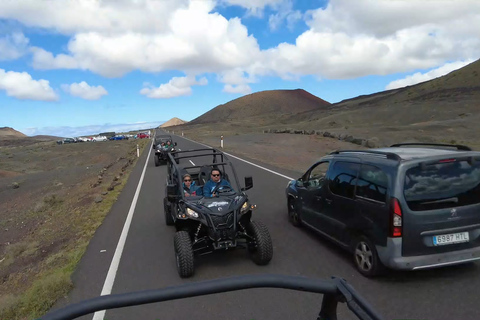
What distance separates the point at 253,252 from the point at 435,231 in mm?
2833

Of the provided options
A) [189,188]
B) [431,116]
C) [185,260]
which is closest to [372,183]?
[185,260]

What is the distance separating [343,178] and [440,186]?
150cm

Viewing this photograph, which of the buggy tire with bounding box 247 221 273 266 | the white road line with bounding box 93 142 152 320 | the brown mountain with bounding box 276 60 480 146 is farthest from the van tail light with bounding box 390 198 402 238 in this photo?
the brown mountain with bounding box 276 60 480 146

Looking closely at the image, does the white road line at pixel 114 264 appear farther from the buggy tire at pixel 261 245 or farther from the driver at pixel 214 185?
the buggy tire at pixel 261 245

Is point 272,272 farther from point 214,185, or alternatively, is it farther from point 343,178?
point 214,185

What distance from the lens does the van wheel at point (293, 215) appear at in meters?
8.18

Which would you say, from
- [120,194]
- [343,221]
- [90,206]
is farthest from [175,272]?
[120,194]

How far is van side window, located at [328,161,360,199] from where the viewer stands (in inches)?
235

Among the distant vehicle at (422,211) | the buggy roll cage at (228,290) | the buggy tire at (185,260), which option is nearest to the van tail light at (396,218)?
the distant vehicle at (422,211)

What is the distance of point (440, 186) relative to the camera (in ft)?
16.7

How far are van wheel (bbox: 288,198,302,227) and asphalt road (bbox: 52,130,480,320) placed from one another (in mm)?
145

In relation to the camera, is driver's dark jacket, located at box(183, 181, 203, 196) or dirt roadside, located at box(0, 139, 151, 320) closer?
dirt roadside, located at box(0, 139, 151, 320)

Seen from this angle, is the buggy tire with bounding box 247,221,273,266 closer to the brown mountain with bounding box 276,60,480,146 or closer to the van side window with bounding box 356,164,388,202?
the van side window with bounding box 356,164,388,202

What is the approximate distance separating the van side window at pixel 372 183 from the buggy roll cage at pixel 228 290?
3325 mm
